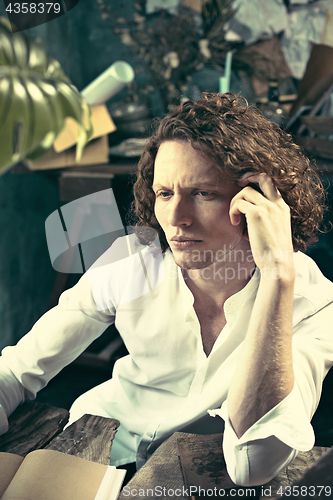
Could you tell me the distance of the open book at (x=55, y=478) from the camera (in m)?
0.48

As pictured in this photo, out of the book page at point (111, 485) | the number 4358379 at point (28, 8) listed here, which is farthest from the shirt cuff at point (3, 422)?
the number 4358379 at point (28, 8)

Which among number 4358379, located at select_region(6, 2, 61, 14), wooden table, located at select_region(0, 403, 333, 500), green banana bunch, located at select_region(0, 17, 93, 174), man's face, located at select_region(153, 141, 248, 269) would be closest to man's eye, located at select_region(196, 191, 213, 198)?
man's face, located at select_region(153, 141, 248, 269)

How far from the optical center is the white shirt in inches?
22.9

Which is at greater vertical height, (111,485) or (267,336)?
(267,336)

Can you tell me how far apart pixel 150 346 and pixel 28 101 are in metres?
0.44

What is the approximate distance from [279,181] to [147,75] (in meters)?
1.03

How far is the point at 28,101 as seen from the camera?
32 cm

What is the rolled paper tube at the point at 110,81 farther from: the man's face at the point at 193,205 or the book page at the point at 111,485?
the book page at the point at 111,485

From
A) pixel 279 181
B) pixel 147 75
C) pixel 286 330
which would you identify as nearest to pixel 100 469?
pixel 286 330

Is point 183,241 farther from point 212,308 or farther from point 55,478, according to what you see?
point 55,478

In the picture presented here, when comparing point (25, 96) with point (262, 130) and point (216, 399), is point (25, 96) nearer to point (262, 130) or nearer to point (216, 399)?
point (262, 130)

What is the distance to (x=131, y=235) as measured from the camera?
64cm

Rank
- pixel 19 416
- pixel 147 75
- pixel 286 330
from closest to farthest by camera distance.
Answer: pixel 286 330 < pixel 19 416 < pixel 147 75

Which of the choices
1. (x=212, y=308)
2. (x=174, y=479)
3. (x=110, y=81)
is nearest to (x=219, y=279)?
(x=212, y=308)
